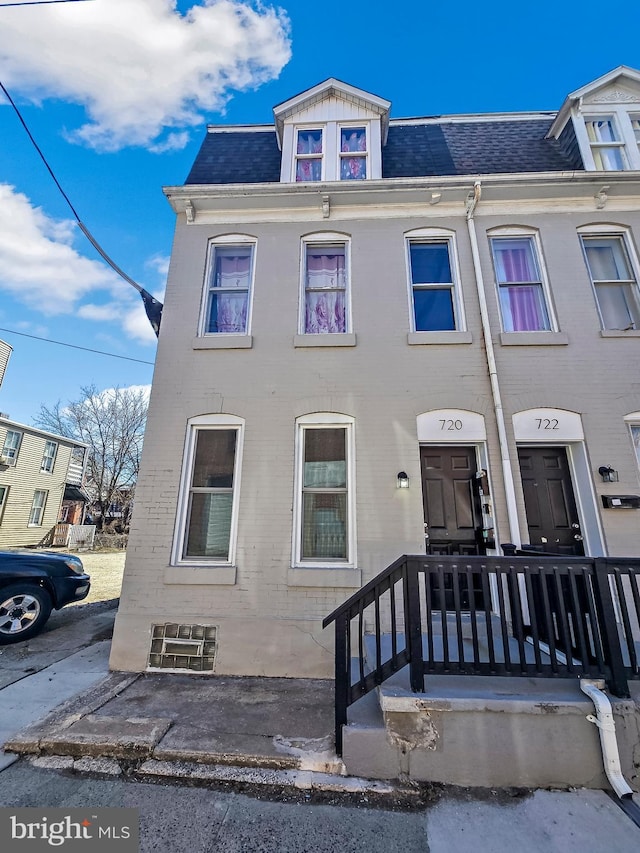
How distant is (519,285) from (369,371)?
104 inches

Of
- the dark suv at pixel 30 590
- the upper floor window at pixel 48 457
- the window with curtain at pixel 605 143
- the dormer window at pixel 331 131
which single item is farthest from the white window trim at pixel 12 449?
the window with curtain at pixel 605 143

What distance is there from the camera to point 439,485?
187 inches

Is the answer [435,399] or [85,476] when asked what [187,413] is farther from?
[85,476]

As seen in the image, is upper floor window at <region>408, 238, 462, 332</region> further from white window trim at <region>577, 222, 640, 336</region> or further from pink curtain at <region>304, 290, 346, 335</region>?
white window trim at <region>577, 222, 640, 336</region>

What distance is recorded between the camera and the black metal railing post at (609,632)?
8.52ft

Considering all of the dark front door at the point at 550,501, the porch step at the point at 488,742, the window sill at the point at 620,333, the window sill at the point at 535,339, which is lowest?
the porch step at the point at 488,742

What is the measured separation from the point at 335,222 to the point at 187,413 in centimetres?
363

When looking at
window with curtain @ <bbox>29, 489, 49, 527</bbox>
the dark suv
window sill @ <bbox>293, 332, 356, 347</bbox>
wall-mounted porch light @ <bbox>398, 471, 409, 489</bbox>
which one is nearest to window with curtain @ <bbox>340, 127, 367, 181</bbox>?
window sill @ <bbox>293, 332, 356, 347</bbox>

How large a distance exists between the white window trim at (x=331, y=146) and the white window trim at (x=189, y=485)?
398 cm

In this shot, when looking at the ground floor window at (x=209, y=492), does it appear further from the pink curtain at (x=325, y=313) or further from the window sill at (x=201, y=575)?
the pink curtain at (x=325, y=313)

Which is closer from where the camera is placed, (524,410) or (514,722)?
(514,722)

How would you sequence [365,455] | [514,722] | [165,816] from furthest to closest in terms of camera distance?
[365,455]
[514,722]
[165,816]

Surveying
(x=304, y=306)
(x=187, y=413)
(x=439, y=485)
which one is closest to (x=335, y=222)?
(x=304, y=306)

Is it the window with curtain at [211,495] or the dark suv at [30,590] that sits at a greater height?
the window with curtain at [211,495]
